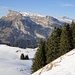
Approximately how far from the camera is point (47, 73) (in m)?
19.9

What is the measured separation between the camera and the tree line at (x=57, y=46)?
47.9 meters

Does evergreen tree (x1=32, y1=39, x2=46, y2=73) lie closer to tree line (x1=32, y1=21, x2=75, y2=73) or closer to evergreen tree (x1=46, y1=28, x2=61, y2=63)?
tree line (x1=32, y1=21, x2=75, y2=73)

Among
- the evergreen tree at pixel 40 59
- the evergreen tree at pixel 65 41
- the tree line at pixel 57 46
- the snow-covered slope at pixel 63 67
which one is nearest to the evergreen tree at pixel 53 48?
the tree line at pixel 57 46

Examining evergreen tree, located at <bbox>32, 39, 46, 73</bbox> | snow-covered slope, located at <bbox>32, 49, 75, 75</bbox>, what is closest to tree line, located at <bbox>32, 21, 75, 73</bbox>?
evergreen tree, located at <bbox>32, 39, 46, 73</bbox>

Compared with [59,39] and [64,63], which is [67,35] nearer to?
[59,39]

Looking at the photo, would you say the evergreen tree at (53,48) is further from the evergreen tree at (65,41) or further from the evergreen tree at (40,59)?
the evergreen tree at (40,59)

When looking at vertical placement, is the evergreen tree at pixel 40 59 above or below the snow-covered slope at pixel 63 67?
below

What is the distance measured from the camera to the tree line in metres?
47.9

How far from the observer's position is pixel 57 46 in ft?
163

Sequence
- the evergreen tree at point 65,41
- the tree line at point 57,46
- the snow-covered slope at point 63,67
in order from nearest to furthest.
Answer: the snow-covered slope at point 63,67 → the evergreen tree at point 65,41 → the tree line at point 57,46

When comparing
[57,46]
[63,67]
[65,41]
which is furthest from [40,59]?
[63,67]

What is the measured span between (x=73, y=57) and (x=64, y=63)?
1550 mm

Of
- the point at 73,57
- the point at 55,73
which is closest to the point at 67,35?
the point at 73,57

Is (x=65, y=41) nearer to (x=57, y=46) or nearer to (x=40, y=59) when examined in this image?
(x=57, y=46)
